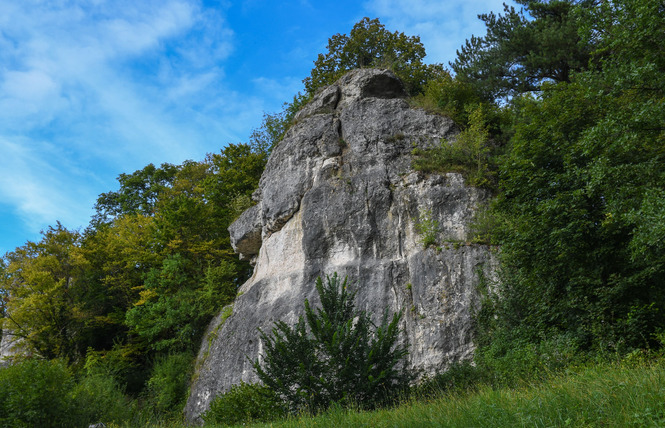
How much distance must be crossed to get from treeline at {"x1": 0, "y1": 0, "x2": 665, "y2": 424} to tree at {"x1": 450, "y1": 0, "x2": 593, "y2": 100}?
76mm

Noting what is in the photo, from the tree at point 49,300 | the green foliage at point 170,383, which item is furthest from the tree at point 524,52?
the tree at point 49,300

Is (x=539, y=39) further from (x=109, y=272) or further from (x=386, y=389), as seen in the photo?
(x=109, y=272)

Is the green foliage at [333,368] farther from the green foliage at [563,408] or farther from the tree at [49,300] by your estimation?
the tree at [49,300]

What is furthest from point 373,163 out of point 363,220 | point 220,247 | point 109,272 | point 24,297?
point 24,297

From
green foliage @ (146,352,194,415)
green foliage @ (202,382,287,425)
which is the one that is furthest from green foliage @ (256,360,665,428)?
green foliage @ (146,352,194,415)

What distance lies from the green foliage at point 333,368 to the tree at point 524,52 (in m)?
12.7

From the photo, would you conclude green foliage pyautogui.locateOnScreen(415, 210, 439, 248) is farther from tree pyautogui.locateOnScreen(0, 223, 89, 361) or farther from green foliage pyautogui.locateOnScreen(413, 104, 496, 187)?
tree pyautogui.locateOnScreen(0, 223, 89, 361)

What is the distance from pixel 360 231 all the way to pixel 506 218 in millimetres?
5545

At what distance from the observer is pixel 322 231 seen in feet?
63.2

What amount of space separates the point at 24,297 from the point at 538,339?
25883 millimetres

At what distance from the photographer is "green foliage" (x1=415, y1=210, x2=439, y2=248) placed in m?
16.7

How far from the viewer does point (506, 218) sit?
1472 centimetres

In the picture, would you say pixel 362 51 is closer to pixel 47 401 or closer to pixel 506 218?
pixel 506 218

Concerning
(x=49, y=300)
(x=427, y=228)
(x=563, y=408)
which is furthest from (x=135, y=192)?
(x=563, y=408)
